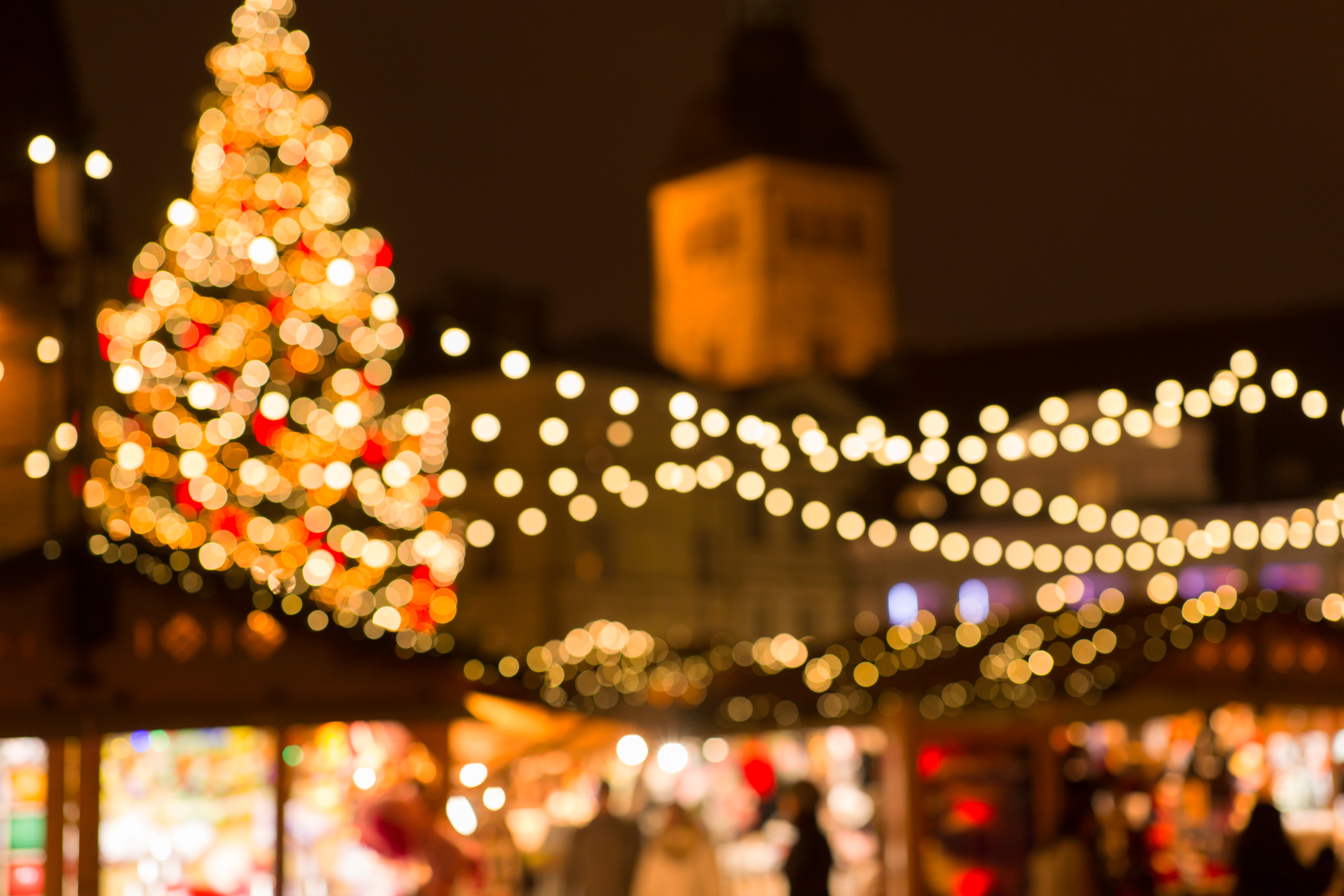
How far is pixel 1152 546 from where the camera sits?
35.0 metres

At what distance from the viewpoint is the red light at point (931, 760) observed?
14125 millimetres

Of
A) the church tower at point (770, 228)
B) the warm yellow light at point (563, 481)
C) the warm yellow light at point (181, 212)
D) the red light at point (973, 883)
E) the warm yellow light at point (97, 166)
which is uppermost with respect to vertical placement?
the church tower at point (770, 228)

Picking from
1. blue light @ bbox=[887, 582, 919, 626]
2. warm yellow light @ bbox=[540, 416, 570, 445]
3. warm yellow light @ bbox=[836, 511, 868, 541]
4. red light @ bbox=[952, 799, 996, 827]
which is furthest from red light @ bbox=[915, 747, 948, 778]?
blue light @ bbox=[887, 582, 919, 626]

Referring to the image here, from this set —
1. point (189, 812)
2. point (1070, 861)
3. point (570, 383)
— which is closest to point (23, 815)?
point (189, 812)

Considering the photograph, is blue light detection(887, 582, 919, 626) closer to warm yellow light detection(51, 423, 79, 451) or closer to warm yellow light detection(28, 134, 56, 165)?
warm yellow light detection(51, 423, 79, 451)

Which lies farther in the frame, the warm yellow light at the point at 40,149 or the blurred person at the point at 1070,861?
the blurred person at the point at 1070,861

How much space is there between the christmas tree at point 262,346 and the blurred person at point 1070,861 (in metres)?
7.69

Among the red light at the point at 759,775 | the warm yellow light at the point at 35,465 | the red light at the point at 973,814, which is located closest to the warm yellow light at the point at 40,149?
the warm yellow light at the point at 35,465

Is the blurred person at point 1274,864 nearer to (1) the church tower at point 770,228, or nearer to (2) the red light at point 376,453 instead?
(2) the red light at point 376,453

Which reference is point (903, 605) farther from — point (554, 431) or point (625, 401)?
point (625, 401)

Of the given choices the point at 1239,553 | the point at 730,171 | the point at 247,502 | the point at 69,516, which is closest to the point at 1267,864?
the point at 69,516

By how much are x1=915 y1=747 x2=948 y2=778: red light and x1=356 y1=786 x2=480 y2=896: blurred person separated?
14.6 ft

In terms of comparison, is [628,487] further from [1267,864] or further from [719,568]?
[719,568]

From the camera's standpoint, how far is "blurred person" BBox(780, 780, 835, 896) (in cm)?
1187
